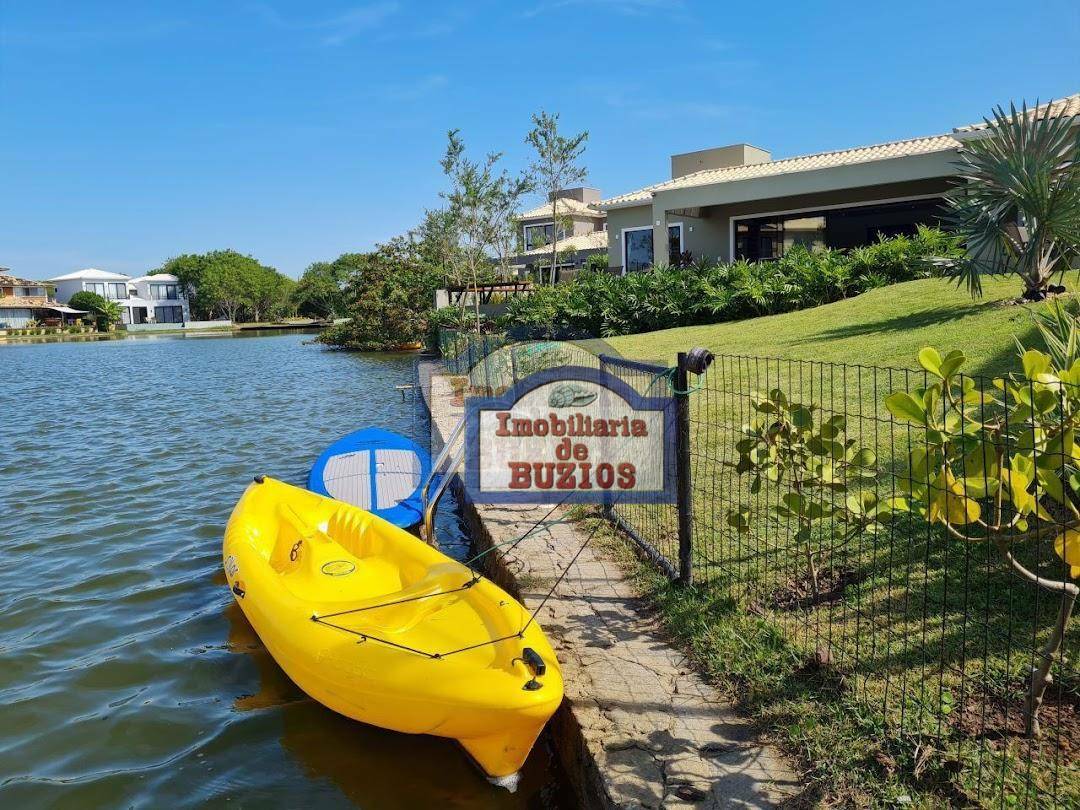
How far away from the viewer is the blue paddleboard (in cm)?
730

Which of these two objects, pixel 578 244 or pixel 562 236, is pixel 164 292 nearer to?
pixel 562 236

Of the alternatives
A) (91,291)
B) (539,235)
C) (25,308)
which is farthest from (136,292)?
(539,235)

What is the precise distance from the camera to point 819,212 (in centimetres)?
2362

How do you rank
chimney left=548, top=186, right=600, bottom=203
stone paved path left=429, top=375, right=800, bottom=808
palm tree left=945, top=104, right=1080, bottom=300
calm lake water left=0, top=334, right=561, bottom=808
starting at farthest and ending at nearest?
chimney left=548, top=186, right=600, bottom=203 → palm tree left=945, top=104, right=1080, bottom=300 → calm lake water left=0, top=334, right=561, bottom=808 → stone paved path left=429, top=375, right=800, bottom=808

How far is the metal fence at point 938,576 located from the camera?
2.57 m

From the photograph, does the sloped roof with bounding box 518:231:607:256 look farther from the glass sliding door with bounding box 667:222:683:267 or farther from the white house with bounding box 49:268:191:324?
the white house with bounding box 49:268:191:324

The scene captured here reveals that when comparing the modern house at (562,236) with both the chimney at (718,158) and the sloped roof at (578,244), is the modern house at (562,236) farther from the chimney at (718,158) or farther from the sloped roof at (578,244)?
the chimney at (718,158)

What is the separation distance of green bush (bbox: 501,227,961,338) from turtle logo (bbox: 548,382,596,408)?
10.9m

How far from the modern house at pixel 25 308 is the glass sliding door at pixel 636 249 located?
68.9m

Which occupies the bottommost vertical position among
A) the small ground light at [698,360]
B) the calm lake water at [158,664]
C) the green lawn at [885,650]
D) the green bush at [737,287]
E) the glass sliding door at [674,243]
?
the calm lake water at [158,664]

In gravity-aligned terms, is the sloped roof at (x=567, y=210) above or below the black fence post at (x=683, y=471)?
above

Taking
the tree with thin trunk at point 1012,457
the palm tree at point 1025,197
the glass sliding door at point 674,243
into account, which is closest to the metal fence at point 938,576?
the tree with thin trunk at point 1012,457

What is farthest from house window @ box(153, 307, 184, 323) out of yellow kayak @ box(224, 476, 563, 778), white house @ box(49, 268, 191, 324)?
yellow kayak @ box(224, 476, 563, 778)

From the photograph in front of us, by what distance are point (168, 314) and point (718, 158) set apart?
8494 centimetres
